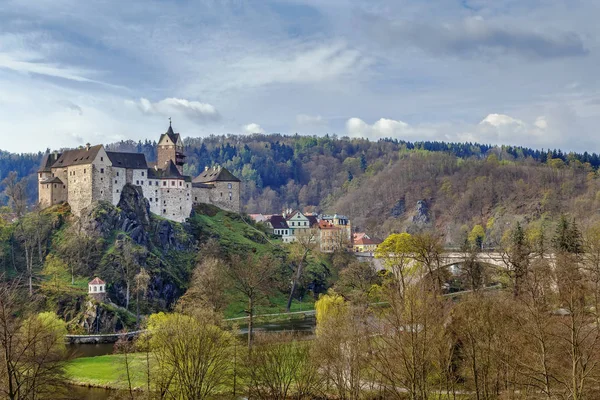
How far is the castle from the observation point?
8606 cm

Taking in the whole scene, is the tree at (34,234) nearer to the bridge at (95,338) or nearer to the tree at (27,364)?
the bridge at (95,338)

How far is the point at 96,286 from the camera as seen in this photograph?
2874 inches

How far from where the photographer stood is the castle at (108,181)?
8606cm

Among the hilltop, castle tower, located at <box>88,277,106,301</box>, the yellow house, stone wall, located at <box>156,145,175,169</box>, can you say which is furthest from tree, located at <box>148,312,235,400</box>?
the yellow house

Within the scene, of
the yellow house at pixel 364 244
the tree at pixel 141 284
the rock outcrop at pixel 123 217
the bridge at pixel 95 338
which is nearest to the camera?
the bridge at pixel 95 338

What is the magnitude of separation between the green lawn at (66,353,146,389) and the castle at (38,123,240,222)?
3611 centimetres

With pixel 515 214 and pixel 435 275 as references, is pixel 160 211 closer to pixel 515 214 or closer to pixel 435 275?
pixel 435 275

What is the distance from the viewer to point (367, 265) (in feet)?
330

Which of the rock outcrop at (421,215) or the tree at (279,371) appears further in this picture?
the rock outcrop at (421,215)

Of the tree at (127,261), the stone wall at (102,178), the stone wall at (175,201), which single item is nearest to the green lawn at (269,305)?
the tree at (127,261)

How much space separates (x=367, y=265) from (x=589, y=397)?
70.4m

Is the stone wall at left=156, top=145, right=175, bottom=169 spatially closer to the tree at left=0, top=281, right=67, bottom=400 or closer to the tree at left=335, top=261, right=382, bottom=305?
the tree at left=335, top=261, right=382, bottom=305

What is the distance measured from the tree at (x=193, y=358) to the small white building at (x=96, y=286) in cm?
3906

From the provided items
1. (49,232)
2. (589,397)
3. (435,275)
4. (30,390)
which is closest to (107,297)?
(49,232)
